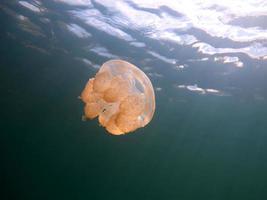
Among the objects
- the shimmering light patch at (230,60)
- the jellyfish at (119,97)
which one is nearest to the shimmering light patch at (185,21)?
the shimmering light patch at (230,60)

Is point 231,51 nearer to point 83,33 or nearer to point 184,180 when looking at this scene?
point 83,33

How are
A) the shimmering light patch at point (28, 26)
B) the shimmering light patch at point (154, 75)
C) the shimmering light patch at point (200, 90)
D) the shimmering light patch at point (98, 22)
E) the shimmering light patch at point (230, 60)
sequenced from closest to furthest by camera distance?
the shimmering light patch at point (98, 22) < the shimmering light patch at point (230, 60) < the shimmering light patch at point (28, 26) < the shimmering light patch at point (154, 75) < the shimmering light patch at point (200, 90)

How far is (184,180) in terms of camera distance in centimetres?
4888

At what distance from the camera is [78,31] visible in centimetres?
1311

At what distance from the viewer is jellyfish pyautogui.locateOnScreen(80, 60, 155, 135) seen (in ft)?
16.2

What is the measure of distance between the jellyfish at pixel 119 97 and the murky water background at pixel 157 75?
17.7 feet

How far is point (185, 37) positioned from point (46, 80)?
32.8 ft

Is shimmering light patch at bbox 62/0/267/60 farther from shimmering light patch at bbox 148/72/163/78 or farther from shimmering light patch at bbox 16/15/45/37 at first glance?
shimmering light patch at bbox 148/72/163/78

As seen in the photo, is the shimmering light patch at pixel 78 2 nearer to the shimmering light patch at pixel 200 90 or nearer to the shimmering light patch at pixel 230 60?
the shimmering light patch at pixel 230 60

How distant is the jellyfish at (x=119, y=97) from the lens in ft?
16.2

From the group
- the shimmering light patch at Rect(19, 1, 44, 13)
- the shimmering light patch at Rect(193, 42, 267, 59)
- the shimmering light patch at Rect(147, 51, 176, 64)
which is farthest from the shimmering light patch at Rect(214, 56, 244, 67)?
the shimmering light patch at Rect(19, 1, 44, 13)

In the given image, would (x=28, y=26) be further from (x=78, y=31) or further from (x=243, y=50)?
(x=243, y=50)

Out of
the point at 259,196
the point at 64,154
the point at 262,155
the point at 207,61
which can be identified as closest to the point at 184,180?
the point at 259,196

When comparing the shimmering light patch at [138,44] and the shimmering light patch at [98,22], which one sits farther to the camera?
the shimmering light patch at [138,44]
